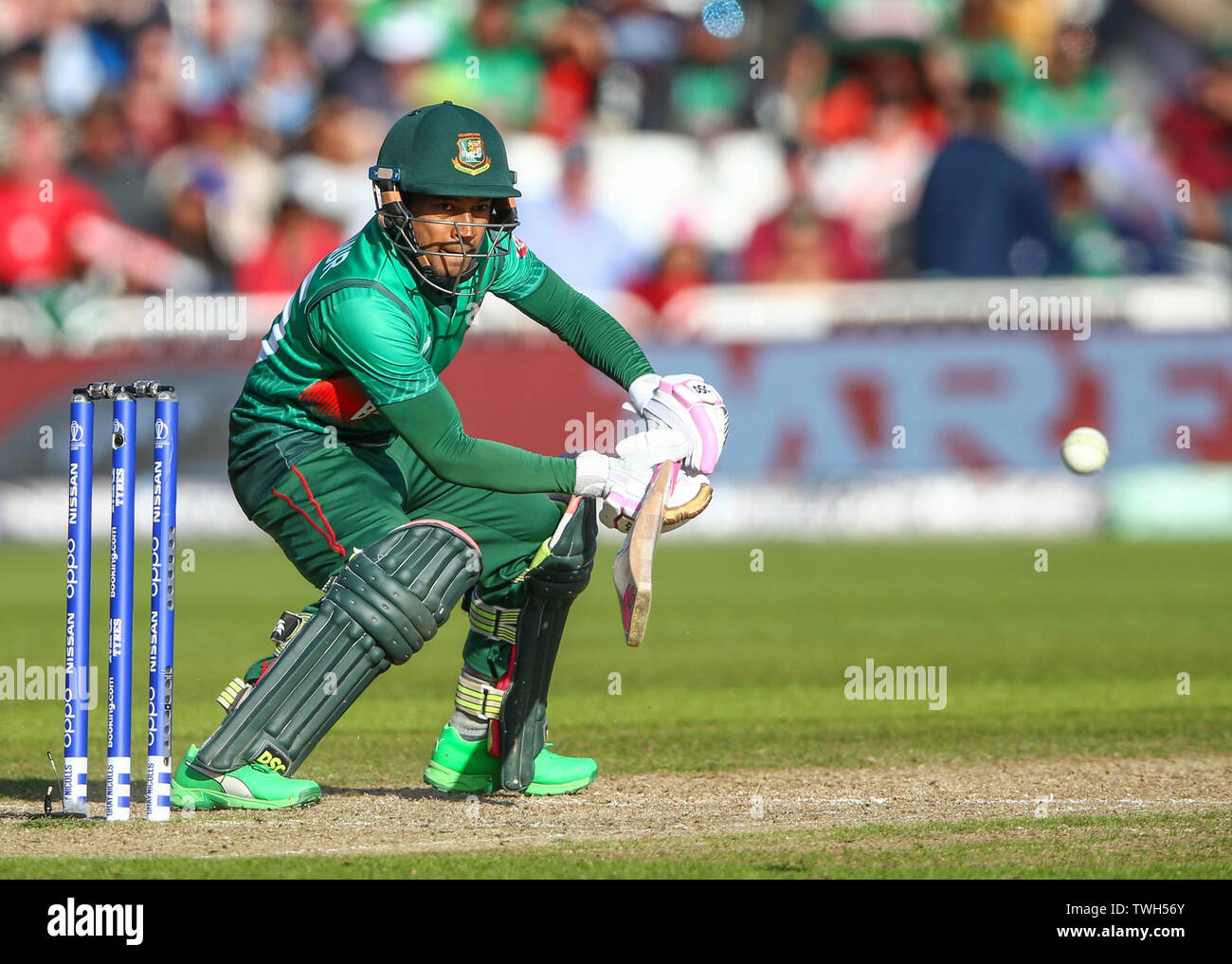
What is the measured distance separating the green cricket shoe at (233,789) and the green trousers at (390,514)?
2.01 ft

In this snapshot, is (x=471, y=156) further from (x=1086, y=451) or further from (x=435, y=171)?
(x=1086, y=451)

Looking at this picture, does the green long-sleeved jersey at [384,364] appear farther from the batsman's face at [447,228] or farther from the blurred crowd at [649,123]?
the blurred crowd at [649,123]

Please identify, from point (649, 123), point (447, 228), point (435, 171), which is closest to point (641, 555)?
point (447, 228)

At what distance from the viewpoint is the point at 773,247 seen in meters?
15.7

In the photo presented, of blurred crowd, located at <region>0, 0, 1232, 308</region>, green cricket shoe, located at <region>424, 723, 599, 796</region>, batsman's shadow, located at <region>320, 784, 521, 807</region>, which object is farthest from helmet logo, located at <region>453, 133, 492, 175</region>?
blurred crowd, located at <region>0, 0, 1232, 308</region>

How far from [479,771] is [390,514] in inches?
34.4

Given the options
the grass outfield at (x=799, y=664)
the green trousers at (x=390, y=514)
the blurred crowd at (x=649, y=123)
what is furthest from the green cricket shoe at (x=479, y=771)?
the blurred crowd at (x=649, y=123)

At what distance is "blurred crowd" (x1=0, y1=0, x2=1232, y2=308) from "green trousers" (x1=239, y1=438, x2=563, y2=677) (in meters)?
9.87

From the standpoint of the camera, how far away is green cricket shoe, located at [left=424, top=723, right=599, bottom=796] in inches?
215

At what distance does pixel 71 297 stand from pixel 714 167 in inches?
229

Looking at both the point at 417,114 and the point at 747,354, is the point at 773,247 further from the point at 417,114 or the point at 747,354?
the point at 417,114

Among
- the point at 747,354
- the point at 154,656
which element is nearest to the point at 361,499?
the point at 154,656

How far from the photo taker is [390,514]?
5.19m

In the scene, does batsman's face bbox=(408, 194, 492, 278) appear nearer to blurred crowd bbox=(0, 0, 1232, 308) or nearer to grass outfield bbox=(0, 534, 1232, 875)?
grass outfield bbox=(0, 534, 1232, 875)
